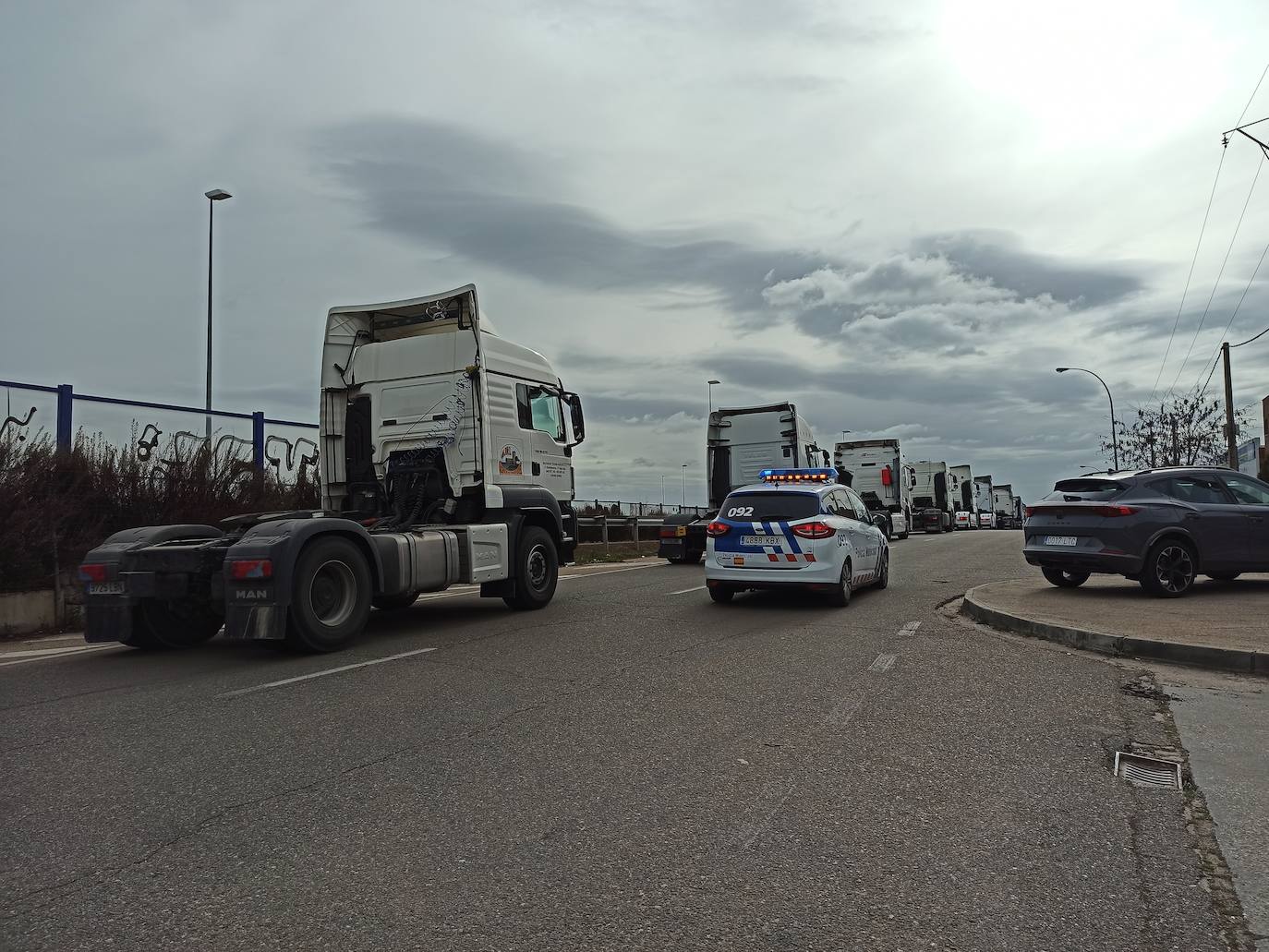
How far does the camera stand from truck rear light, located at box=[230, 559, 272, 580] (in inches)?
315

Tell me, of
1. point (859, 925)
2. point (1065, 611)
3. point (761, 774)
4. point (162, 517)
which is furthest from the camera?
point (162, 517)

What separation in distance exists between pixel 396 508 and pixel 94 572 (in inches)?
135

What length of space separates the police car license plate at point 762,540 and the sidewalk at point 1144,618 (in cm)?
245

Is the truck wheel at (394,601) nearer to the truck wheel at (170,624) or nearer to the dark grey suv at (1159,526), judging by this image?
the truck wheel at (170,624)

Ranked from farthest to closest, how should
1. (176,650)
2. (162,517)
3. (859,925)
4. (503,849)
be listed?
1. (162,517)
2. (176,650)
3. (503,849)
4. (859,925)

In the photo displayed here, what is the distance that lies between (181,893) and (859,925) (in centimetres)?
242

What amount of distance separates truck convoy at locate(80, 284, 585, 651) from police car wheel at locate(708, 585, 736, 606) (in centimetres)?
202

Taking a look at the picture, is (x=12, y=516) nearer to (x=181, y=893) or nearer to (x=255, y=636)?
(x=255, y=636)

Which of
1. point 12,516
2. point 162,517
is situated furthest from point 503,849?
point 162,517

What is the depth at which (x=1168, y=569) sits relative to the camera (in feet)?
38.7

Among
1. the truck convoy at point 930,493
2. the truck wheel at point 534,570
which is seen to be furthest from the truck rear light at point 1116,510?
the truck convoy at point 930,493

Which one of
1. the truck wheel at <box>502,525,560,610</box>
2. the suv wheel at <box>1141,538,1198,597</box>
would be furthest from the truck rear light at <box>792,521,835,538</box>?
the suv wheel at <box>1141,538,1198,597</box>

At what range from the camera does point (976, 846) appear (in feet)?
12.4

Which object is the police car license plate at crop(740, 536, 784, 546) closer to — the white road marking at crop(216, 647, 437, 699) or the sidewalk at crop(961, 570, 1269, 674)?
the sidewalk at crop(961, 570, 1269, 674)
